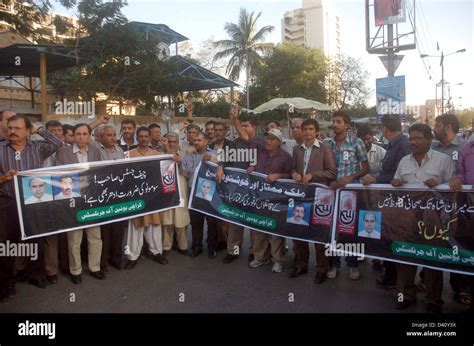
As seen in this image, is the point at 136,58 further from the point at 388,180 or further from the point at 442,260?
the point at 442,260

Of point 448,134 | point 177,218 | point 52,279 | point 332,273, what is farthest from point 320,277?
point 52,279

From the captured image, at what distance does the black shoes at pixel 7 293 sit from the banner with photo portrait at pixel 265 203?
2.26 meters

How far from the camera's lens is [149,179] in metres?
4.86

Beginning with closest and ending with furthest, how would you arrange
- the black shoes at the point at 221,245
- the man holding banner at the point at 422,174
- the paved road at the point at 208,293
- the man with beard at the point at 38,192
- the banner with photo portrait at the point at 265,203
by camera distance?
the man holding banner at the point at 422,174 < the paved road at the point at 208,293 < the man with beard at the point at 38,192 < the banner with photo portrait at the point at 265,203 < the black shoes at the point at 221,245

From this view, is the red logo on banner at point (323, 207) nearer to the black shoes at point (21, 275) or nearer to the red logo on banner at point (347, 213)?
the red logo on banner at point (347, 213)

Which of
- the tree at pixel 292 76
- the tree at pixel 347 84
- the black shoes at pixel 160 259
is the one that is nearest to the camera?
the black shoes at pixel 160 259

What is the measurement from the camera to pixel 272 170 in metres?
4.70

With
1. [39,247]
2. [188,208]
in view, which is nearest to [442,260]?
[188,208]

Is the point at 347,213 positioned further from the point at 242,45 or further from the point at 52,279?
the point at 242,45

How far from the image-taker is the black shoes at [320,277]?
420 centimetres

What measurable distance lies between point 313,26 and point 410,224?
89.6 metres

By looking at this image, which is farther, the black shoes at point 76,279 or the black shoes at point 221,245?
the black shoes at point 221,245

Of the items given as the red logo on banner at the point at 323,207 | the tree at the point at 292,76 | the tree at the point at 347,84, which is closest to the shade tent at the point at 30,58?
the red logo on banner at the point at 323,207
